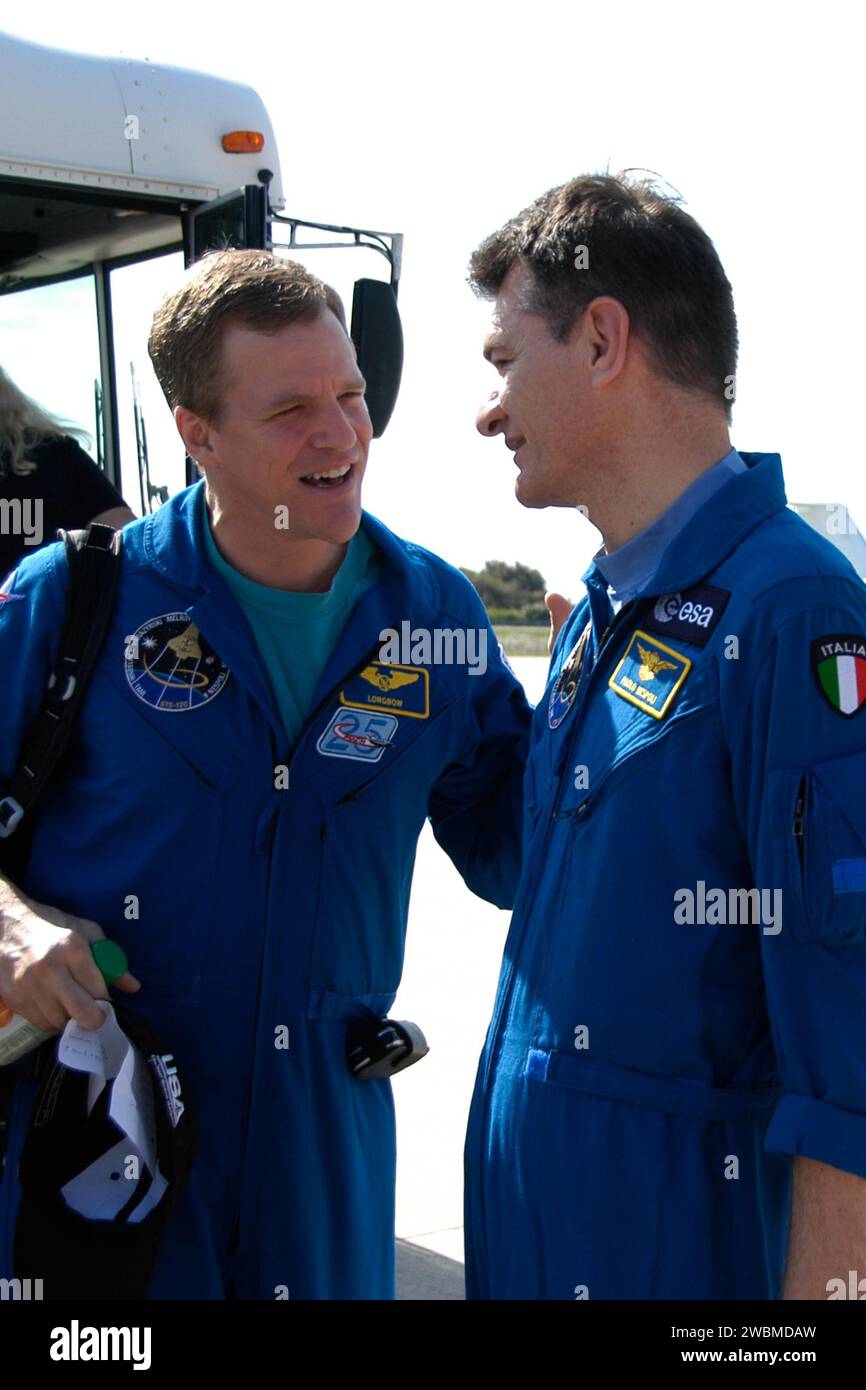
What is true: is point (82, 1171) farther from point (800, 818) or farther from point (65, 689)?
point (800, 818)

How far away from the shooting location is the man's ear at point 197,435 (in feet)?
8.57

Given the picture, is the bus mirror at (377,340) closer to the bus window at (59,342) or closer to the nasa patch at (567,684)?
the bus window at (59,342)

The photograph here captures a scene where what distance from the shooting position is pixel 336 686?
2539 millimetres

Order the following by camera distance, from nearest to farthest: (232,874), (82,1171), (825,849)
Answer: (825,849), (82,1171), (232,874)

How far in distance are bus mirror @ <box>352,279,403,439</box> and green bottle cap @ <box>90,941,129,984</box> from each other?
8.83 feet

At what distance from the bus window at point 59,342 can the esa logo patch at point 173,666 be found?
118 inches

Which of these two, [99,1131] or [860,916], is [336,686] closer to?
[99,1131]

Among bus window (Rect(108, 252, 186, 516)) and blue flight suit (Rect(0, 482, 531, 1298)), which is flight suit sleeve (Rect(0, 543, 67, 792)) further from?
bus window (Rect(108, 252, 186, 516))

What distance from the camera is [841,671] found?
→ 70.5 inches

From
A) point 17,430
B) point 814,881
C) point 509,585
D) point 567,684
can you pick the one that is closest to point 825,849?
point 814,881

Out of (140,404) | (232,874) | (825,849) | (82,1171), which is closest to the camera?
(825,849)

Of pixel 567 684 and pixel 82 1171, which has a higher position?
pixel 567 684

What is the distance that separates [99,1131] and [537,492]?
1.17m

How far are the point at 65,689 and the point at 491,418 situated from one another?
0.80 m
